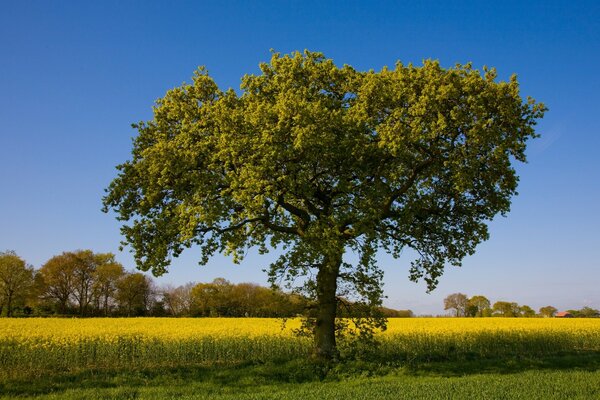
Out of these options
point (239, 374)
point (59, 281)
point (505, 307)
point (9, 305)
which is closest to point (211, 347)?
point (239, 374)

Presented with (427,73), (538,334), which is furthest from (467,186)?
(538,334)

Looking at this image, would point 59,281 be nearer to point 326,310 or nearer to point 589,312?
point 326,310

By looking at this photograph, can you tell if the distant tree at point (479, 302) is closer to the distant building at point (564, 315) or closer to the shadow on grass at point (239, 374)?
the distant building at point (564, 315)

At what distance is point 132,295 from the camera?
284ft

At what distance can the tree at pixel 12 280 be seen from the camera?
77250mm

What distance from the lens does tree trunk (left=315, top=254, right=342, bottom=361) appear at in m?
23.7

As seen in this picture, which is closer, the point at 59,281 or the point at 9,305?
the point at 9,305

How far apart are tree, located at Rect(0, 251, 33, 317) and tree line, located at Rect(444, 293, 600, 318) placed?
77341mm

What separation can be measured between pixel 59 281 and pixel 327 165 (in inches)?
2948

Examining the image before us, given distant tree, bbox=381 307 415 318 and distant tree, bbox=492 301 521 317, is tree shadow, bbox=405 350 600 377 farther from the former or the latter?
distant tree, bbox=492 301 521 317

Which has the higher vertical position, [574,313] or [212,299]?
[212,299]

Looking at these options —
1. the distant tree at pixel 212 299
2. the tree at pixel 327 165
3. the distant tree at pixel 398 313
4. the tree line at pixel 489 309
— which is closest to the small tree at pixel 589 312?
the tree line at pixel 489 309

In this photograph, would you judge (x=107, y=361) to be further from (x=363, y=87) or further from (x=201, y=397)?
(x=363, y=87)

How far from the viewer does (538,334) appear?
112 ft
